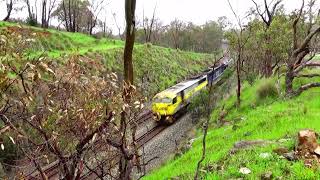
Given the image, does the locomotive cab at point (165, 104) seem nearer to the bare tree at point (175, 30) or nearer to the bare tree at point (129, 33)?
the bare tree at point (129, 33)

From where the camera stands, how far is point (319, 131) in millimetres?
10023

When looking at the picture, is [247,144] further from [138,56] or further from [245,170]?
[138,56]

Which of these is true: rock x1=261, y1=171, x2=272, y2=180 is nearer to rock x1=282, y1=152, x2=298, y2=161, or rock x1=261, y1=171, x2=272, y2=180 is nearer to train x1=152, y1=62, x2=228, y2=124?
rock x1=282, y1=152, x2=298, y2=161

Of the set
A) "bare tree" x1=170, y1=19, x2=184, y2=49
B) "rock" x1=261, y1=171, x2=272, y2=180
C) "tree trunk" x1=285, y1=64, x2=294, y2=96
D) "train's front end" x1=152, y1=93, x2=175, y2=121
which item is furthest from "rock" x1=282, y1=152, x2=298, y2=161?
"bare tree" x1=170, y1=19, x2=184, y2=49

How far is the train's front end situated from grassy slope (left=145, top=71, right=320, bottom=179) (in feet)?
35.6

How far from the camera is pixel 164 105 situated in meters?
27.8

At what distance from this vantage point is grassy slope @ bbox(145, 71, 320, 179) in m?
8.09

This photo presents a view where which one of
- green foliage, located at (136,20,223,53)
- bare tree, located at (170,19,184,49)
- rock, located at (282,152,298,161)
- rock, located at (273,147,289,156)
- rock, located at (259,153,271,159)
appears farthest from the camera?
green foliage, located at (136,20,223,53)

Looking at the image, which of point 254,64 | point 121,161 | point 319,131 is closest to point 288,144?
point 319,131

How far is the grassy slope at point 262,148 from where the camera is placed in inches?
319

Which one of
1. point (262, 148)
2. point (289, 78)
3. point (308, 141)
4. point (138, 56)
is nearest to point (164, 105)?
point (289, 78)

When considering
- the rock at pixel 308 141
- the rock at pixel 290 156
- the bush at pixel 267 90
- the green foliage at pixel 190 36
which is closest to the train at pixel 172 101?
the bush at pixel 267 90

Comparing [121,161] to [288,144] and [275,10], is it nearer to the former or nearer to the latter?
[288,144]

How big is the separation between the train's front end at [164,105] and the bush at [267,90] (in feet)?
26.3
